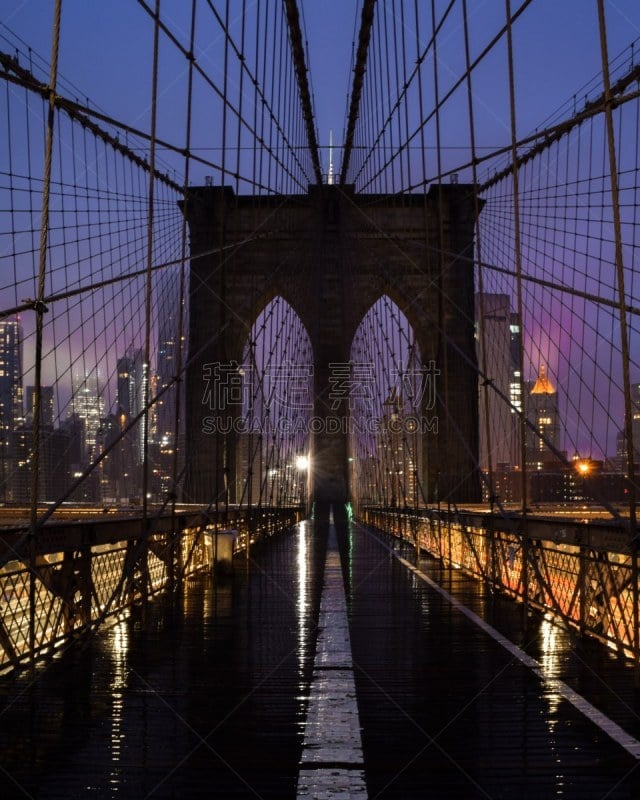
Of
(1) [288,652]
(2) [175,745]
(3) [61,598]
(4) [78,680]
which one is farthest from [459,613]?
(2) [175,745]

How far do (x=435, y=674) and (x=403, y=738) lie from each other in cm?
131

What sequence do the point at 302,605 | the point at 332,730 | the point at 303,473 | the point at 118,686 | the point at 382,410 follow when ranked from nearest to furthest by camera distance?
the point at 332,730 < the point at 118,686 < the point at 302,605 < the point at 382,410 < the point at 303,473

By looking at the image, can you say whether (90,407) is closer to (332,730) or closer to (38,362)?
(38,362)

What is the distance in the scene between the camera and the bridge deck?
282 cm

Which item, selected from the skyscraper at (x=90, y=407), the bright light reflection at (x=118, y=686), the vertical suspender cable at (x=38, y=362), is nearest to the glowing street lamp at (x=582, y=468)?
the bright light reflection at (x=118, y=686)

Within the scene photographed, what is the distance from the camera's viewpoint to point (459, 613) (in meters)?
7.00

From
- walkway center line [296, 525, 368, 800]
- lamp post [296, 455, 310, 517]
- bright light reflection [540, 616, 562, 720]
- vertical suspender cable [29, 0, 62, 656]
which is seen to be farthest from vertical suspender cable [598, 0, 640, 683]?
lamp post [296, 455, 310, 517]

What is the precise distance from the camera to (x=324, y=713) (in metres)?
3.70

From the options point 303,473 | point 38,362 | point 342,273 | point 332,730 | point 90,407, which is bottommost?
point 332,730

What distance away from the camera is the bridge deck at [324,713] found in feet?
9.25

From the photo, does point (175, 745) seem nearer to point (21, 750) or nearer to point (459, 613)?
point (21, 750)

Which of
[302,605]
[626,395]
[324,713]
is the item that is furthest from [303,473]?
[324,713]

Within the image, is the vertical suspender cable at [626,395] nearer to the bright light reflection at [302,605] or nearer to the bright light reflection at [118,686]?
the bright light reflection at [302,605]

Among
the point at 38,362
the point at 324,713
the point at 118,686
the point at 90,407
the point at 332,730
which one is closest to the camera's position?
the point at 332,730
